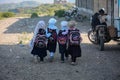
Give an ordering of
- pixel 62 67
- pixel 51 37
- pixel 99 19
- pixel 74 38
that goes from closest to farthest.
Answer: pixel 62 67
pixel 74 38
pixel 51 37
pixel 99 19

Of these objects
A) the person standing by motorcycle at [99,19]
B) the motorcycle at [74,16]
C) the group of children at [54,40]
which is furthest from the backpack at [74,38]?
the motorcycle at [74,16]

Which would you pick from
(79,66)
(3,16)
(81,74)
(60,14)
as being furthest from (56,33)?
(3,16)

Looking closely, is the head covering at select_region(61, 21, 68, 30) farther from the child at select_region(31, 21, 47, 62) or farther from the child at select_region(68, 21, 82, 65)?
the child at select_region(31, 21, 47, 62)

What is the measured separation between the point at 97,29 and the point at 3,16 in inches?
1218

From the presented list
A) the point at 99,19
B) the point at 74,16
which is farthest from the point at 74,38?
the point at 74,16

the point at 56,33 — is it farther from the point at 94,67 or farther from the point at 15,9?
the point at 15,9

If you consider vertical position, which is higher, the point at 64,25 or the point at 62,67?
the point at 64,25

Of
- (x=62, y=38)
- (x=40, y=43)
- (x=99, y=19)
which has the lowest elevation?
(x=40, y=43)

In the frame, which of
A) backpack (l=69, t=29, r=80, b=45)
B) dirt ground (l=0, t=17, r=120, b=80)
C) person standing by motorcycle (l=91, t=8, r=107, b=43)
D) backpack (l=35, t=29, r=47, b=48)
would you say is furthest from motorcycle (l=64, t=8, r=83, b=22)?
backpack (l=69, t=29, r=80, b=45)

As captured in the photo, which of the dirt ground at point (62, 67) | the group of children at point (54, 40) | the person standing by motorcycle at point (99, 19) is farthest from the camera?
the person standing by motorcycle at point (99, 19)

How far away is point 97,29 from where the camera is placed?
1555 cm

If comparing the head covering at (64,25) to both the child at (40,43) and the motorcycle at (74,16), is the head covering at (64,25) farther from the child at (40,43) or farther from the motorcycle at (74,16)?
the motorcycle at (74,16)

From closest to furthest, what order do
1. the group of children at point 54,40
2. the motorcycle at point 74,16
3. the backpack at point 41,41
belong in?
→ the group of children at point 54,40
the backpack at point 41,41
the motorcycle at point 74,16

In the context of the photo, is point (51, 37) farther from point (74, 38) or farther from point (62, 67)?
point (62, 67)
